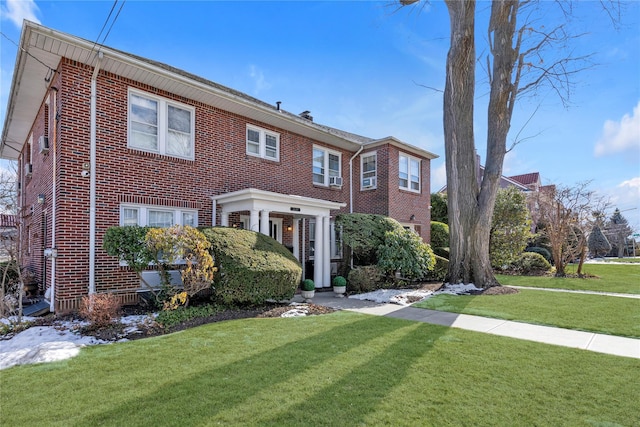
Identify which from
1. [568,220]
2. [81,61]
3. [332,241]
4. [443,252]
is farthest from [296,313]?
[568,220]

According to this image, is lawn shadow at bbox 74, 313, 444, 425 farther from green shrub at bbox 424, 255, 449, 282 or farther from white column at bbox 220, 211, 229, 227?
green shrub at bbox 424, 255, 449, 282

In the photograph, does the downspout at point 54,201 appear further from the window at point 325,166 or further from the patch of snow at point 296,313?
the window at point 325,166

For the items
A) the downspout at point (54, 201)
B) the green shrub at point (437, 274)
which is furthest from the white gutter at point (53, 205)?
the green shrub at point (437, 274)

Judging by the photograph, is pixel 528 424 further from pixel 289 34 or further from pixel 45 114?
pixel 45 114

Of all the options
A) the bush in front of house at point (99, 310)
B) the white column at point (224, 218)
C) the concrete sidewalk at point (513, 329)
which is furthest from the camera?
the white column at point (224, 218)

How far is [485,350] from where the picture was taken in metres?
4.89

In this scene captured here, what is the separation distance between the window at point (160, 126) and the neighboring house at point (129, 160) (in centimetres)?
3

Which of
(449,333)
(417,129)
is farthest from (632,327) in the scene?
(417,129)

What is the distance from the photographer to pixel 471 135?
11633mm

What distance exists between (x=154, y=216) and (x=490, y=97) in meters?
11.5

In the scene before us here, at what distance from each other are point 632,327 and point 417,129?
13.5 meters

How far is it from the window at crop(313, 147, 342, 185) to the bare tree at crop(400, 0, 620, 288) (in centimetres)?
465

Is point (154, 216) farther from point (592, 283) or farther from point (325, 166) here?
point (592, 283)

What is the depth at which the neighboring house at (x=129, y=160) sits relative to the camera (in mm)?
7512
